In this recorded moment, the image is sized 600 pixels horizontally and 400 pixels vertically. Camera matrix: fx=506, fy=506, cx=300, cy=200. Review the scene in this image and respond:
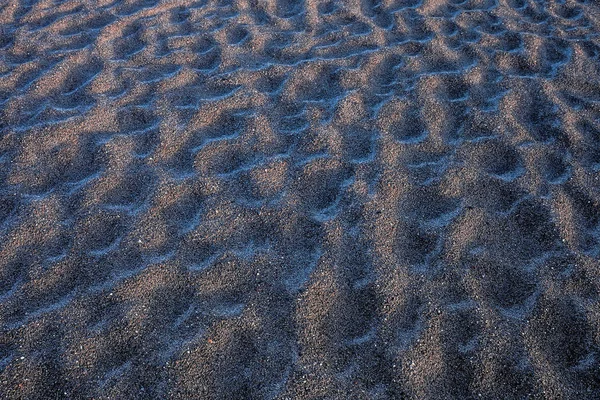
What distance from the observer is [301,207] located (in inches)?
103

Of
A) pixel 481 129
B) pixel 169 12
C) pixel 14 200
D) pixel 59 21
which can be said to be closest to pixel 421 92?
pixel 481 129

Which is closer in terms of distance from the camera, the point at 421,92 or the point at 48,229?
the point at 48,229

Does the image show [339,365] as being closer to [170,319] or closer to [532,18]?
[170,319]

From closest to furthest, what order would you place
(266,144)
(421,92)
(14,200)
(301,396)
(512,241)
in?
(301,396), (512,241), (14,200), (266,144), (421,92)

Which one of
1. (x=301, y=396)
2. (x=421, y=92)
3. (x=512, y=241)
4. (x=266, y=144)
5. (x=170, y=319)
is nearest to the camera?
(x=301, y=396)

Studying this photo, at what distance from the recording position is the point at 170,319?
217 cm

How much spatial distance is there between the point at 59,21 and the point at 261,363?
133 inches

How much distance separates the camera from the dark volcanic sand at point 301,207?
2.03m

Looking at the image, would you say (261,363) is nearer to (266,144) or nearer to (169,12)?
(266,144)

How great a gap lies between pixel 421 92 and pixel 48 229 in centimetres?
233

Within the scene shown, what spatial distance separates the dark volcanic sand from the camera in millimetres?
2027

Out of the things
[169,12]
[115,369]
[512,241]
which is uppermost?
[169,12]

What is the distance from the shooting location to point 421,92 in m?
3.27

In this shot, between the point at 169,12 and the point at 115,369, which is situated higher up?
the point at 169,12
